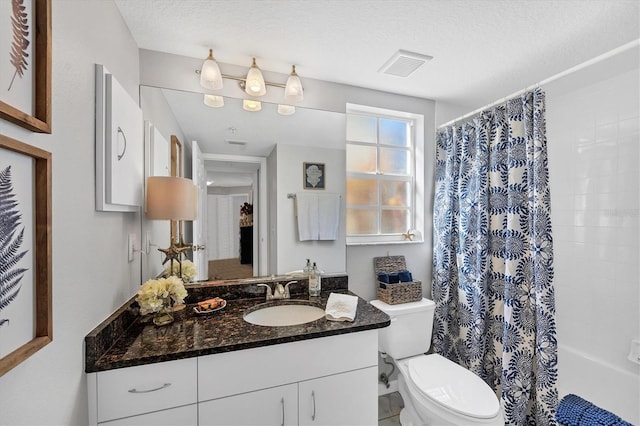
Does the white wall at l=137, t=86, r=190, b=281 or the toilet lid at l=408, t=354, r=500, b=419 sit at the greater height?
the white wall at l=137, t=86, r=190, b=281

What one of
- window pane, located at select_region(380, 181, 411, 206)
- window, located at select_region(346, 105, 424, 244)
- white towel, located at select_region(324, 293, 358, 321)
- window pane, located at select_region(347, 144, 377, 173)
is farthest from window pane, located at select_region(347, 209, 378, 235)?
white towel, located at select_region(324, 293, 358, 321)

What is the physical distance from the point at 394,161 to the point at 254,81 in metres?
1.29

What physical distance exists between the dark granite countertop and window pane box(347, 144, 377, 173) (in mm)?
1123

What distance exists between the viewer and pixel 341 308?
56.2 inches

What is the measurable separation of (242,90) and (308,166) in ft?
2.07

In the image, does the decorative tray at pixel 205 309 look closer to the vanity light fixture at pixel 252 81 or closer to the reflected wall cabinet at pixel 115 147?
the reflected wall cabinet at pixel 115 147

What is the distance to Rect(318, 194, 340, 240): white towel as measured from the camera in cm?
192

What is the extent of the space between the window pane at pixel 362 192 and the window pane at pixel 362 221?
2.6 inches

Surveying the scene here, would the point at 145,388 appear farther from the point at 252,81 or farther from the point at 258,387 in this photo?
the point at 252,81

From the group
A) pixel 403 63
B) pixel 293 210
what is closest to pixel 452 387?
pixel 293 210

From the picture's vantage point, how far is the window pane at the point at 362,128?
2229 mm

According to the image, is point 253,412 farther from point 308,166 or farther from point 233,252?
point 308,166

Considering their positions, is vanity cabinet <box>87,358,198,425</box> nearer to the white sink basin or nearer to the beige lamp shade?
the white sink basin

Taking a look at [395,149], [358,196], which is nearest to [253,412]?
[358,196]
